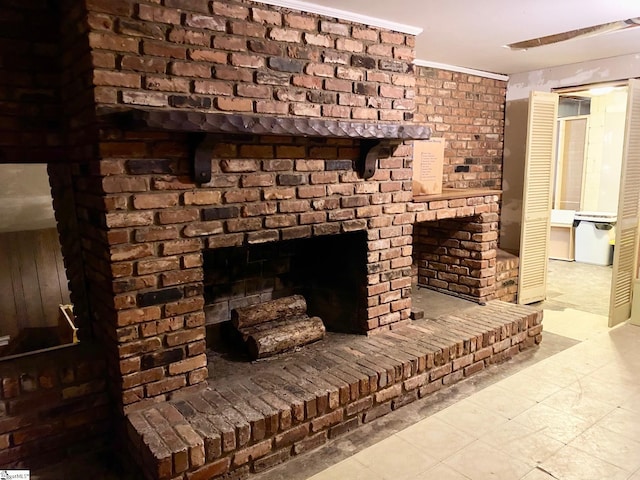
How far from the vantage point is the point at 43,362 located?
2.14 meters

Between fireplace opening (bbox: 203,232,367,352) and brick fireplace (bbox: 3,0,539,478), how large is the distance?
0.05 feet

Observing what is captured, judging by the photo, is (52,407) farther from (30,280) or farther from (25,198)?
(25,198)

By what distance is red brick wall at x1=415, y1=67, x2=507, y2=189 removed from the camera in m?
4.15

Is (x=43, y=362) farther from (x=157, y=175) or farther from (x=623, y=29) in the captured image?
(x=623, y=29)

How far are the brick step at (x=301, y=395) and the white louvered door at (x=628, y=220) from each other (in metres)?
1.33

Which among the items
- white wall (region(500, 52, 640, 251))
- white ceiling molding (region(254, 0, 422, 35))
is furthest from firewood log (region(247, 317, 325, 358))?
white wall (region(500, 52, 640, 251))

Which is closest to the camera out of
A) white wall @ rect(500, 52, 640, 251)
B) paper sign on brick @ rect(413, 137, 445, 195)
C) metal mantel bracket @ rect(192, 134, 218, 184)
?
metal mantel bracket @ rect(192, 134, 218, 184)

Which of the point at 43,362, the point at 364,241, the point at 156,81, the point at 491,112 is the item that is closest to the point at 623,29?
the point at 491,112

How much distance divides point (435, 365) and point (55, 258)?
2212 mm

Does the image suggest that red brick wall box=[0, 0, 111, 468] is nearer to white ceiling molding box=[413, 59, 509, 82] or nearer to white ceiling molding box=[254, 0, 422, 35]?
white ceiling molding box=[254, 0, 422, 35]

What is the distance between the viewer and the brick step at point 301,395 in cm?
190

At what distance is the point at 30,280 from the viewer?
2.26 metres

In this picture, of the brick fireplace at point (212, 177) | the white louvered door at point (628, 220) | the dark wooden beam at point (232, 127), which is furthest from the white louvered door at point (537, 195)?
the dark wooden beam at point (232, 127)

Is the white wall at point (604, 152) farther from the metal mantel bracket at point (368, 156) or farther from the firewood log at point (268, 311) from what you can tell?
the firewood log at point (268, 311)
